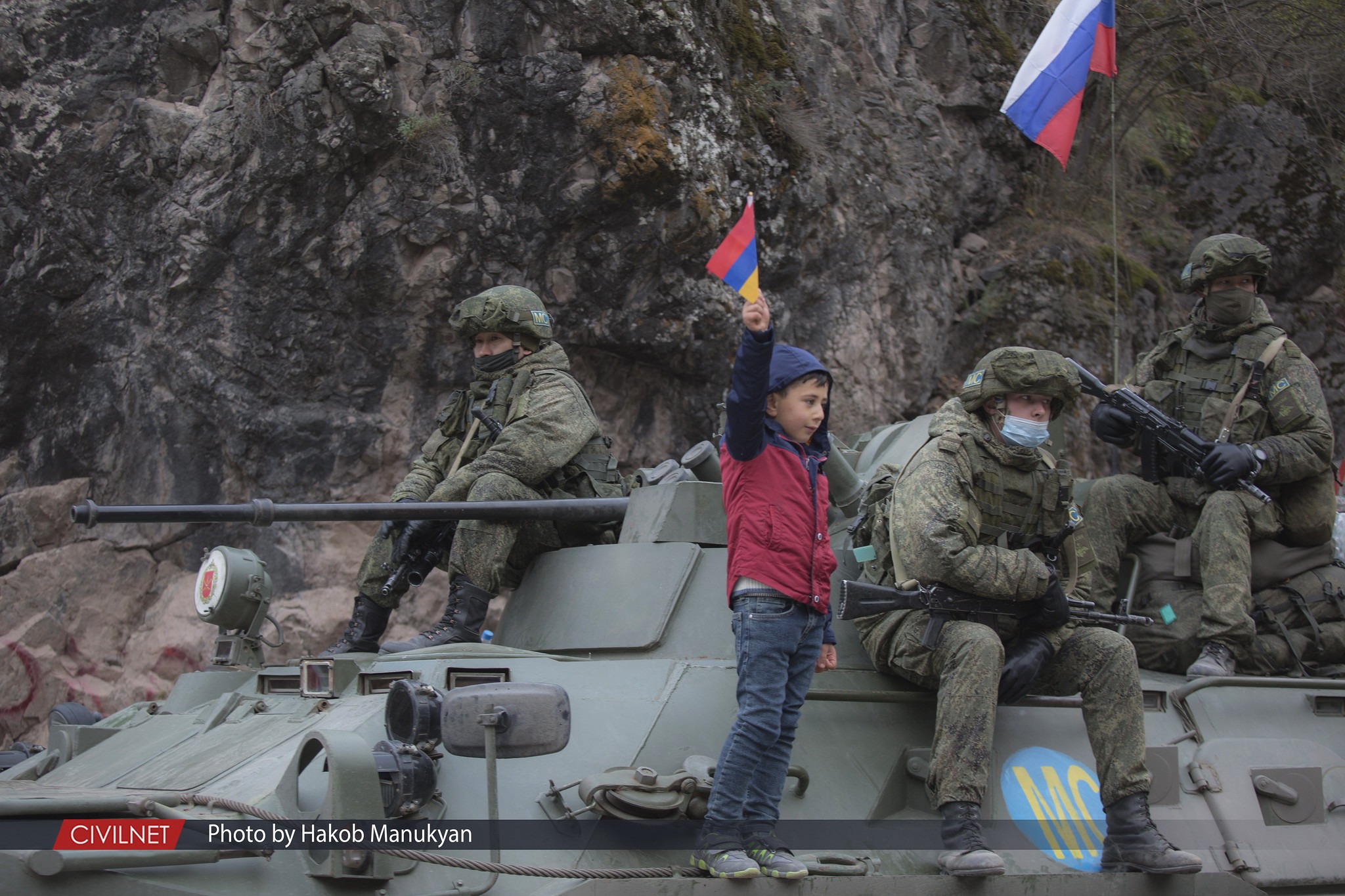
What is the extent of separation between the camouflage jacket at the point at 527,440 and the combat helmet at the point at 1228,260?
3040 mm

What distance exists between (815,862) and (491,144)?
6.48 m

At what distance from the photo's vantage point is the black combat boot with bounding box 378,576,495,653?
19.2ft

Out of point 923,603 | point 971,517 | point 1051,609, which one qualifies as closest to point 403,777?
point 923,603

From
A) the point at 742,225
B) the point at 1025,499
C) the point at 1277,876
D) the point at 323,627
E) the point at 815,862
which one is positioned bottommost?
the point at 323,627

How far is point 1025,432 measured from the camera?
16.3ft

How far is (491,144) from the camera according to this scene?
945cm

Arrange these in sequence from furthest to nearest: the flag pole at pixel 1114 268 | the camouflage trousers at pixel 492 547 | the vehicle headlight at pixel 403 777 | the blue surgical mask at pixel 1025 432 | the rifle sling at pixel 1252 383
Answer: the flag pole at pixel 1114 268, the rifle sling at pixel 1252 383, the camouflage trousers at pixel 492 547, the blue surgical mask at pixel 1025 432, the vehicle headlight at pixel 403 777

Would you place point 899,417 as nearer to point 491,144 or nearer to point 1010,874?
point 491,144

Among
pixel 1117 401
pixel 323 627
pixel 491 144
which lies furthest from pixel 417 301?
pixel 1117 401

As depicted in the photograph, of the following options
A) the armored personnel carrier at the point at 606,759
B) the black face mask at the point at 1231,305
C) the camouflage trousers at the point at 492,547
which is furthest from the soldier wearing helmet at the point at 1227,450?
the camouflage trousers at the point at 492,547

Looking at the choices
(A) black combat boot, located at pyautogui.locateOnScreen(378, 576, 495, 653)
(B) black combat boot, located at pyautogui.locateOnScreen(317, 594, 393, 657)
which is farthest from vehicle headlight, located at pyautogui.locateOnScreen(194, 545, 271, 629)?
(A) black combat boot, located at pyautogui.locateOnScreen(378, 576, 495, 653)

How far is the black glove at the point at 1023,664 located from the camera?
4805 mm

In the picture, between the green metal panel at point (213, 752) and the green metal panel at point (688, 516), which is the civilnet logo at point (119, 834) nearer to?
the green metal panel at point (213, 752)

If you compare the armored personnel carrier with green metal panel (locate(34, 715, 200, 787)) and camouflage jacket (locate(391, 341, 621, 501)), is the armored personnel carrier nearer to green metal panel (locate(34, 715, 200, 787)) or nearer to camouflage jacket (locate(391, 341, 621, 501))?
green metal panel (locate(34, 715, 200, 787))
